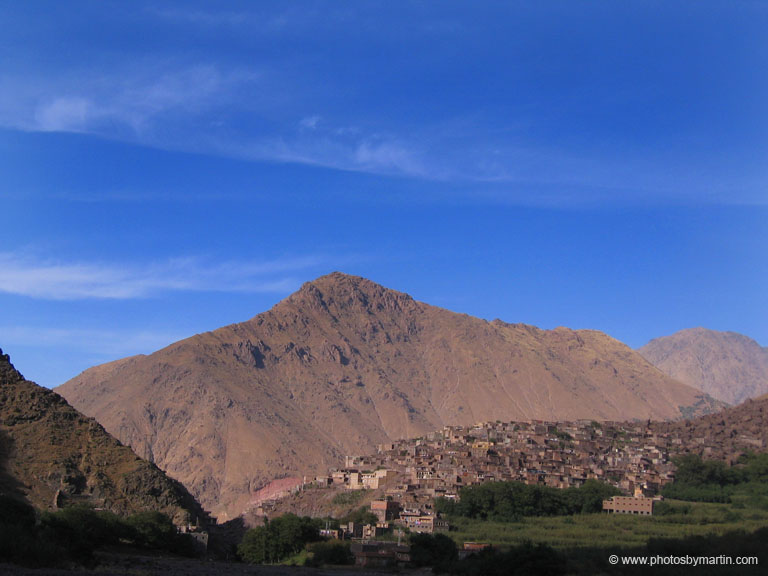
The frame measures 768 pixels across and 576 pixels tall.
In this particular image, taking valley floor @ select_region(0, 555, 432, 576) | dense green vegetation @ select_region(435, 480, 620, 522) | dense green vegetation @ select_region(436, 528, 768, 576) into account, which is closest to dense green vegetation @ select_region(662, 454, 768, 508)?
dense green vegetation @ select_region(435, 480, 620, 522)

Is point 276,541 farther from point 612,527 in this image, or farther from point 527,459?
point 527,459

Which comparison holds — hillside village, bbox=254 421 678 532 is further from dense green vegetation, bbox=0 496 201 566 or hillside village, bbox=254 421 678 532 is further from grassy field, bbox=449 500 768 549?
dense green vegetation, bbox=0 496 201 566

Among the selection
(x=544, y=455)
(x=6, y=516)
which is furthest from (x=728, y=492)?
(x=6, y=516)

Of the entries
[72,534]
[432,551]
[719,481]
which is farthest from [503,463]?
[72,534]

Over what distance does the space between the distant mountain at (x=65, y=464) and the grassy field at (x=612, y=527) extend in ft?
94.3

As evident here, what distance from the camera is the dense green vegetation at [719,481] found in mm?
106250

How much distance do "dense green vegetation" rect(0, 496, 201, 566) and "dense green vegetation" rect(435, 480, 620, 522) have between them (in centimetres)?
3179

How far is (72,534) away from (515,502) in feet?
164

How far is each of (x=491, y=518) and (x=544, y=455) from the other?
3868cm

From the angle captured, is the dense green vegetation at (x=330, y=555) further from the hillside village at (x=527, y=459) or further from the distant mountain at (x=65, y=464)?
the distant mountain at (x=65, y=464)

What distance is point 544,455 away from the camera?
13250 centimetres

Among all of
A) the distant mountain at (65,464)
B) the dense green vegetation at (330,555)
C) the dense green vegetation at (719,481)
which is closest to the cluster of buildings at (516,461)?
the dense green vegetation at (719,481)

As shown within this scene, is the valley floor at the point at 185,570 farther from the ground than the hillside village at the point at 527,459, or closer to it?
closer to it

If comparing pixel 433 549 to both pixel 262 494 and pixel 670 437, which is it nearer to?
pixel 670 437
